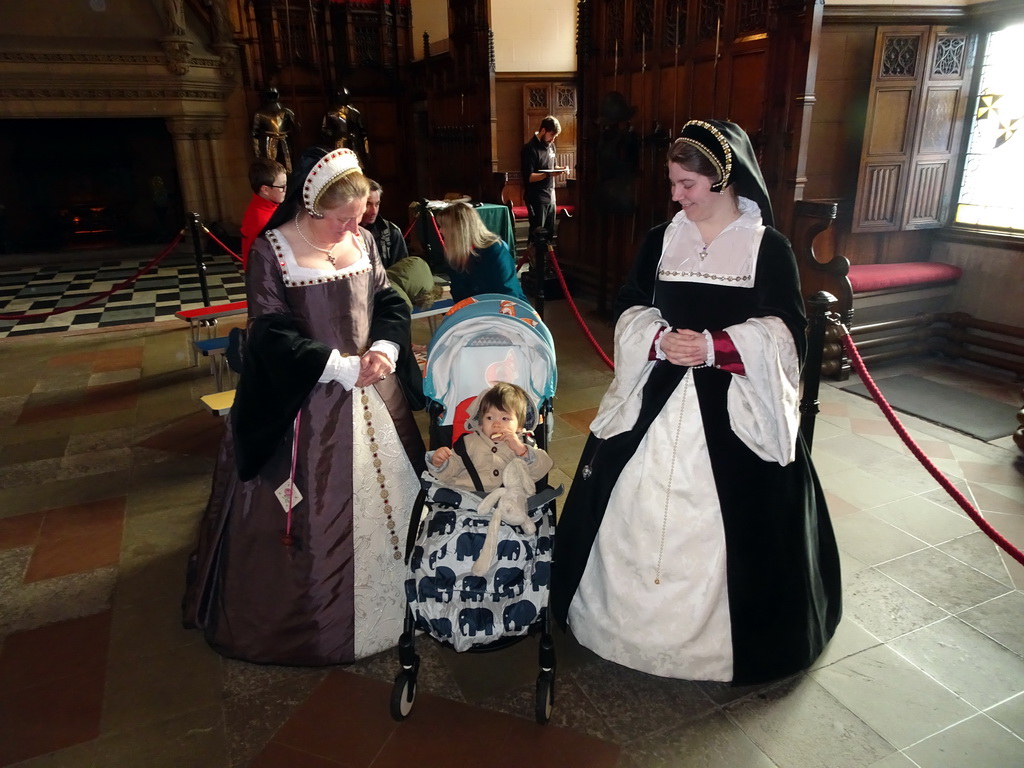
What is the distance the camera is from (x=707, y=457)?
213cm

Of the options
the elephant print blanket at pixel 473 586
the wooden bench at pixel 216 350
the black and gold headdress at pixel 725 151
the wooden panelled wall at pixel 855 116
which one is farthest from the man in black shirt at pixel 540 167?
the elephant print blanket at pixel 473 586

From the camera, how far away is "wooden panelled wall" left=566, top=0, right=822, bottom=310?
455cm

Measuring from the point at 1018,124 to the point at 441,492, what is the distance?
215 inches

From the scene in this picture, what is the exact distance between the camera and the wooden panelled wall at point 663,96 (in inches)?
179

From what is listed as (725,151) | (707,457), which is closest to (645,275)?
(725,151)

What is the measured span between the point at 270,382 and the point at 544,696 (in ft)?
4.18

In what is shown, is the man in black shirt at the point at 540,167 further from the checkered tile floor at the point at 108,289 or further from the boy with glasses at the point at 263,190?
the boy with glasses at the point at 263,190

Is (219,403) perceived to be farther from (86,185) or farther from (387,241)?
(86,185)

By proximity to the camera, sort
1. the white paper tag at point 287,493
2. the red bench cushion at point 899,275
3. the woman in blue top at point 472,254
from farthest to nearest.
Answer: the red bench cushion at point 899,275 → the woman in blue top at point 472,254 → the white paper tag at point 287,493

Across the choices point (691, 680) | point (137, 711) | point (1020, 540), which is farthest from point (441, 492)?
point (1020, 540)

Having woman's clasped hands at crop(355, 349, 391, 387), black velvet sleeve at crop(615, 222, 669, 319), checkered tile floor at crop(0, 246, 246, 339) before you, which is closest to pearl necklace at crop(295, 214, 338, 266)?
woman's clasped hands at crop(355, 349, 391, 387)

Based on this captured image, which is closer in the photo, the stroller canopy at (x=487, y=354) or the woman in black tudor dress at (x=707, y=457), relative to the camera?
the woman in black tudor dress at (x=707, y=457)

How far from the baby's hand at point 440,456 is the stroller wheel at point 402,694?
0.65 metres

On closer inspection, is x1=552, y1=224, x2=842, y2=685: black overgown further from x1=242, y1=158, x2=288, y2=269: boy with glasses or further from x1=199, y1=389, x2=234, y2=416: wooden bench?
x1=242, y1=158, x2=288, y2=269: boy with glasses
